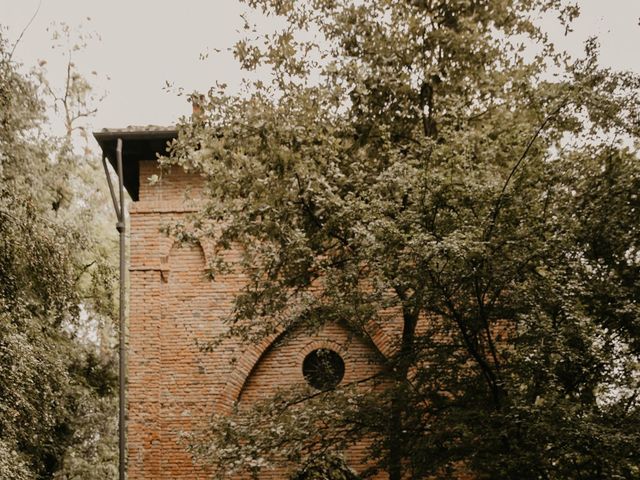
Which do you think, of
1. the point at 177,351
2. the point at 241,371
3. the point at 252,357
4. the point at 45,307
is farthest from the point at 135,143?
the point at 241,371

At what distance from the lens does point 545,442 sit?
650cm

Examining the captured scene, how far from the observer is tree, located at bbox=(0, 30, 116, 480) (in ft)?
32.4

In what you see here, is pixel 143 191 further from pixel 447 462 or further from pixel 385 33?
pixel 447 462

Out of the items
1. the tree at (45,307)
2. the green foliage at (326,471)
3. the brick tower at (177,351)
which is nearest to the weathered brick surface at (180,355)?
the brick tower at (177,351)

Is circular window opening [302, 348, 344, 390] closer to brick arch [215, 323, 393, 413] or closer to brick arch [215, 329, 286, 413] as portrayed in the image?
brick arch [215, 323, 393, 413]

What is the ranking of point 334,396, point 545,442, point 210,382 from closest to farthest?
point 545,442
point 334,396
point 210,382

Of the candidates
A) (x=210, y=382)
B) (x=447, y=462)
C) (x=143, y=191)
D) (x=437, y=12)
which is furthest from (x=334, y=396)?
(x=143, y=191)

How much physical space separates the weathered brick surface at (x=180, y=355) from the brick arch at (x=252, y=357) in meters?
0.02

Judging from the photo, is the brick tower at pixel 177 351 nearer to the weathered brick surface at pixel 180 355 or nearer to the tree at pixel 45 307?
the weathered brick surface at pixel 180 355

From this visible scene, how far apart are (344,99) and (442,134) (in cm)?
142

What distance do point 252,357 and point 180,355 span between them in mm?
1205

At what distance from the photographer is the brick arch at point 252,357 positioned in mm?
11727

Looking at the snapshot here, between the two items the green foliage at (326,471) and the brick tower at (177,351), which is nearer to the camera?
the green foliage at (326,471)

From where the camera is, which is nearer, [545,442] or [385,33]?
[545,442]
